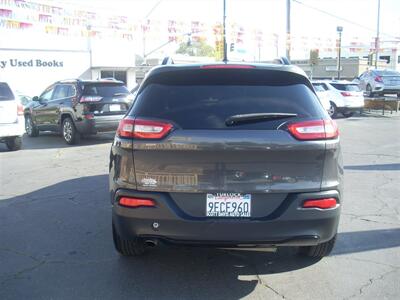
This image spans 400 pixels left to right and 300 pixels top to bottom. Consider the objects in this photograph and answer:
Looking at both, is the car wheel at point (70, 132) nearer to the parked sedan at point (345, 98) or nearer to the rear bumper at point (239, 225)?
the rear bumper at point (239, 225)

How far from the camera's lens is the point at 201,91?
3.74 meters

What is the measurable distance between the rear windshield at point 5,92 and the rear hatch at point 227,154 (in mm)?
8477

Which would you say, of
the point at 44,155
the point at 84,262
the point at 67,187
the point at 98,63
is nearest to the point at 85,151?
the point at 44,155

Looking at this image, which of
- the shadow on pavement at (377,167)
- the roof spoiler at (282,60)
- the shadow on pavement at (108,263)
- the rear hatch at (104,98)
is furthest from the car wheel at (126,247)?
the rear hatch at (104,98)

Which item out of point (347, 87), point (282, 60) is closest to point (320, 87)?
point (347, 87)

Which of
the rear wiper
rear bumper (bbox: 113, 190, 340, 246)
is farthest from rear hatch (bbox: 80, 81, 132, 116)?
the rear wiper

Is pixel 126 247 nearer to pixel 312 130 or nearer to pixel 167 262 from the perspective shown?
pixel 167 262

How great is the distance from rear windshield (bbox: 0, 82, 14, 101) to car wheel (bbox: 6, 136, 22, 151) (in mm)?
1076

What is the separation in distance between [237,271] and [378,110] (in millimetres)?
22674

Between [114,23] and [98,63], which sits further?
[98,63]

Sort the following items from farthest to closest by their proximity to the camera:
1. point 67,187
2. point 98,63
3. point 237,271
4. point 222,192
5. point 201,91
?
point 98,63, point 67,187, point 237,271, point 201,91, point 222,192

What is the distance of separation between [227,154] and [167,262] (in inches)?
56.5

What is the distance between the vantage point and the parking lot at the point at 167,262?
3.79 m

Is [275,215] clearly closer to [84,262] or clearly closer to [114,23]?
[84,262]
